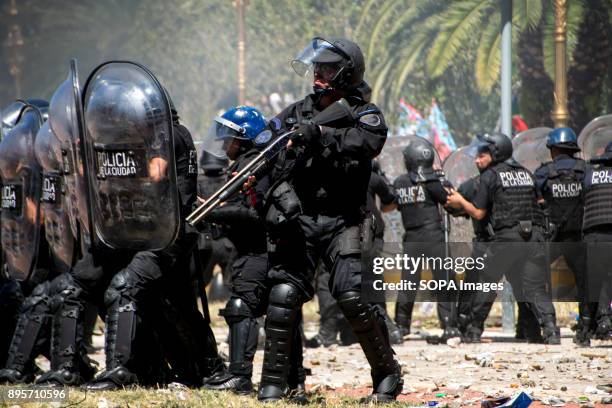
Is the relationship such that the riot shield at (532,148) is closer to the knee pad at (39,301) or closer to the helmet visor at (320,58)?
the knee pad at (39,301)

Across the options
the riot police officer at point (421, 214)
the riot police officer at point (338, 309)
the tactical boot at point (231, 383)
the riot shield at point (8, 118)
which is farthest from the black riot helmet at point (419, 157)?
the tactical boot at point (231, 383)

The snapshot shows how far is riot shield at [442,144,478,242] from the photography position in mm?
12289

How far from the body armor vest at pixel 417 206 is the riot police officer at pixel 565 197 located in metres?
1.05

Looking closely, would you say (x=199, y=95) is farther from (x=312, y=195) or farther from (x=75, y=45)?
(x=312, y=195)

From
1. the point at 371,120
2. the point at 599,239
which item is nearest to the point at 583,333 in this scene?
the point at 599,239

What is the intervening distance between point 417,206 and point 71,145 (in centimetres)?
508

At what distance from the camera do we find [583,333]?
968 centimetres

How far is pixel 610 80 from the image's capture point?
15.7 meters

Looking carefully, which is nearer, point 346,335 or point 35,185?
point 35,185

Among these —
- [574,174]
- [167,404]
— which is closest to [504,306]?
[574,174]

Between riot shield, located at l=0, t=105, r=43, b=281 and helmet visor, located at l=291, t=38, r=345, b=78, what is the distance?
237cm

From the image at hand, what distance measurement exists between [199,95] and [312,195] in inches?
905

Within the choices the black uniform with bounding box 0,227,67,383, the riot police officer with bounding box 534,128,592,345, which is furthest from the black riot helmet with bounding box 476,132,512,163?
the black uniform with bounding box 0,227,67,383

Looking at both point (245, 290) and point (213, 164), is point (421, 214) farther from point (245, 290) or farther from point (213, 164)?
point (245, 290)
